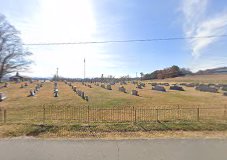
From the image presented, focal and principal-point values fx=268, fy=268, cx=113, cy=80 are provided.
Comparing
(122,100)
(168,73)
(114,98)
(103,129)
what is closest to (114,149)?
(103,129)

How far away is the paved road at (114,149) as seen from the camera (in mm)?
7223

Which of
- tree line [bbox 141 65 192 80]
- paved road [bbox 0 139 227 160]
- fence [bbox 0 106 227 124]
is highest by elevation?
tree line [bbox 141 65 192 80]

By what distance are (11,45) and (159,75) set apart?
250 feet

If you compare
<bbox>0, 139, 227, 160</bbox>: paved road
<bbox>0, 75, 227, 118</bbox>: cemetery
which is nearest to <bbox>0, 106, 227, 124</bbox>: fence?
<bbox>0, 139, 227, 160</bbox>: paved road

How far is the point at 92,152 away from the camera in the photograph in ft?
25.2

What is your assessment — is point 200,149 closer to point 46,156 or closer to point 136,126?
point 136,126

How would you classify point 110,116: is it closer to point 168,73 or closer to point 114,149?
point 114,149

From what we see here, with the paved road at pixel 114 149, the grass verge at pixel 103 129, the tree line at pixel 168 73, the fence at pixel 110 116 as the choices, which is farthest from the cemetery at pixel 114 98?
the tree line at pixel 168 73

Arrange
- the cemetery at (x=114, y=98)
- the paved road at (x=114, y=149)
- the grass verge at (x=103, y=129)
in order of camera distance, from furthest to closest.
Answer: the cemetery at (x=114, y=98) → the grass verge at (x=103, y=129) → the paved road at (x=114, y=149)

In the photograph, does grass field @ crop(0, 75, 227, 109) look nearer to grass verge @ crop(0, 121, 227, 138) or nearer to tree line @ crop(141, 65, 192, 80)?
grass verge @ crop(0, 121, 227, 138)

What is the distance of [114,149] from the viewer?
26.2 feet

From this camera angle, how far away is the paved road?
7223 millimetres

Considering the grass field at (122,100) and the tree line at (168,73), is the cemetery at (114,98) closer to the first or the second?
the grass field at (122,100)

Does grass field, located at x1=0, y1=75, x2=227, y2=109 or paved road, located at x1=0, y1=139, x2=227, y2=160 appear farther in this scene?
grass field, located at x1=0, y1=75, x2=227, y2=109
